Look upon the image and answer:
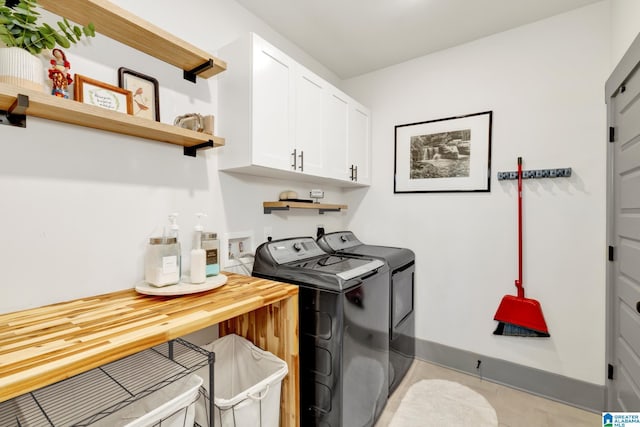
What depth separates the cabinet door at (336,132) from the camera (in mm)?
2232

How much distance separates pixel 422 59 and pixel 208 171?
6.99ft

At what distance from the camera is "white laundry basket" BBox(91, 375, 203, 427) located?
87 cm

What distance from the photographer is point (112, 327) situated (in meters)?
0.91

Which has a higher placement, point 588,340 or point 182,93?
point 182,93

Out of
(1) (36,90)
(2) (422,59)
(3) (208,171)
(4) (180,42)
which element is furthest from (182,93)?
(2) (422,59)

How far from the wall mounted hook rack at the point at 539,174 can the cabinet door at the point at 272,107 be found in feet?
5.37

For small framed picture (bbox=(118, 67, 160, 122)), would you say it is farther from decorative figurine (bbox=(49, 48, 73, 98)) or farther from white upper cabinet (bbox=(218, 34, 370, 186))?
white upper cabinet (bbox=(218, 34, 370, 186))

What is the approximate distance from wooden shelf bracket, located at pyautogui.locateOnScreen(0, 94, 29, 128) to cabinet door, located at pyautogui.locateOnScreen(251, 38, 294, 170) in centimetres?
90

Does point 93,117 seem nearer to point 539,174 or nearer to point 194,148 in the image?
point 194,148

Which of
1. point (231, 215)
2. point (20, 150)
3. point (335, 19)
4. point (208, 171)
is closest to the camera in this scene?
point (20, 150)

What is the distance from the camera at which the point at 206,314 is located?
3.39 ft

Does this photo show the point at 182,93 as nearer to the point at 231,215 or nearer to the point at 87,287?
the point at 231,215

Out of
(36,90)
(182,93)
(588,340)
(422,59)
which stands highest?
(422,59)

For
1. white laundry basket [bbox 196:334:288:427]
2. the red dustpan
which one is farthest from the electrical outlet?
the red dustpan
